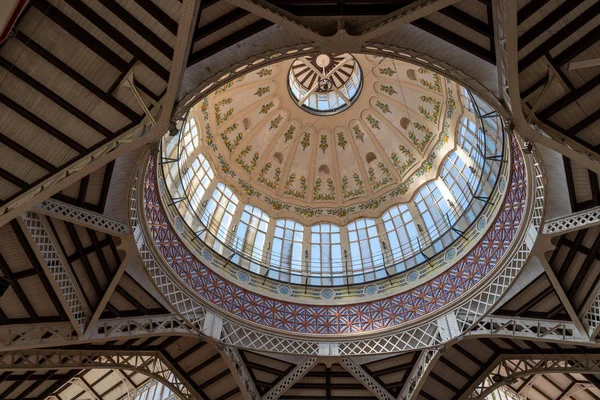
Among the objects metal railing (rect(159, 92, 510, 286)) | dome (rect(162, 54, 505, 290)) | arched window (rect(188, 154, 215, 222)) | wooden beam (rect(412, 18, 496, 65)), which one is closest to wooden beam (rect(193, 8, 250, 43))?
wooden beam (rect(412, 18, 496, 65))

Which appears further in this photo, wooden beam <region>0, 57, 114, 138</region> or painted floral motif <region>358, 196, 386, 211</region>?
painted floral motif <region>358, 196, 386, 211</region>

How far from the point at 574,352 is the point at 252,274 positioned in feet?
47.3

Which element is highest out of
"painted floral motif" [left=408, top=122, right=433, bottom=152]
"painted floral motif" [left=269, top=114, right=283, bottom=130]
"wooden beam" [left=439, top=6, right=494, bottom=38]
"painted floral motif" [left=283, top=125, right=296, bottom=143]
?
"painted floral motif" [left=269, top=114, right=283, bottom=130]

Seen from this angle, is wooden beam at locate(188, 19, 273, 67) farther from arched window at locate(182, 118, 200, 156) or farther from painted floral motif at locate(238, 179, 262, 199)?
painted floral motif at locate(238, 179, 262, 199)

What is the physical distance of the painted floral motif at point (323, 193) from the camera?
31800 millimetres

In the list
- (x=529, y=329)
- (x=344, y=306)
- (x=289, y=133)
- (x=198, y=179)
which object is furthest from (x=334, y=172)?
(x=529, y=329)

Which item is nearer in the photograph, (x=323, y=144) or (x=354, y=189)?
(x=354, y=189)

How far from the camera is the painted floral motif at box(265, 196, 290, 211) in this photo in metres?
30.8

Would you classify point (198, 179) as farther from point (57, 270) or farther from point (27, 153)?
point (27, 153)

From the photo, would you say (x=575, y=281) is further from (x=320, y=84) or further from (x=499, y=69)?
(x=320, y=84)

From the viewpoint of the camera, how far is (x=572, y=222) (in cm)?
1738

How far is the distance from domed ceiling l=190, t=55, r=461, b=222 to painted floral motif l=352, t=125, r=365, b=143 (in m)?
0.06

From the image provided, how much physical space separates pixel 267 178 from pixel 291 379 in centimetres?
1224

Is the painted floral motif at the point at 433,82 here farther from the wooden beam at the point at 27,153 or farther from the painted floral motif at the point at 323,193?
the wooden beam at the point at 27,153
